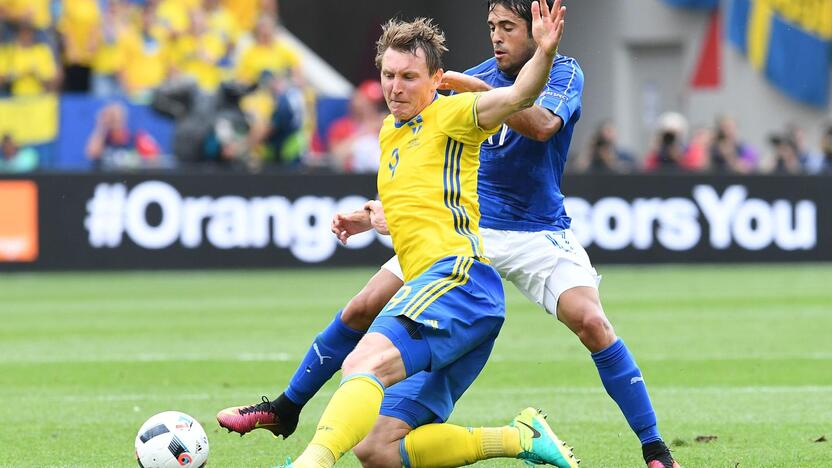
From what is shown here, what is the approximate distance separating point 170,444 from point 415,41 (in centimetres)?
Result: 199

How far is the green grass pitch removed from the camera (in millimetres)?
7438

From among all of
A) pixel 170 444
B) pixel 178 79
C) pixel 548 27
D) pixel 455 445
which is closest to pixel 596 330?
pixel 455 445

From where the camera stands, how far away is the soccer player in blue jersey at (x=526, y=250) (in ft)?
21.2

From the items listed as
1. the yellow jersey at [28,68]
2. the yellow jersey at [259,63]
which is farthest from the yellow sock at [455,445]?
the yellow jersey at [259,63]

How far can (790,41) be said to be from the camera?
27094 millimetres

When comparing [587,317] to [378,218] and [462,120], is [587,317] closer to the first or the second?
[378,218]

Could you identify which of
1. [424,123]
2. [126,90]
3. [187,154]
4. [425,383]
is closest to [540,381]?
[425,383]

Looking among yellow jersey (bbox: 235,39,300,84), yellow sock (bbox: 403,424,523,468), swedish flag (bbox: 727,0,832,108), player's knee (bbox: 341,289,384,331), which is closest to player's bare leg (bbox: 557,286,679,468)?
yellow sock (bbox: 403,424,523,468)

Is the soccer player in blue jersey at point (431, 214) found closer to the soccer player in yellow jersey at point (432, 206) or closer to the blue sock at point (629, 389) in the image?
the soccer player in yellow jersey at point (432, 206)

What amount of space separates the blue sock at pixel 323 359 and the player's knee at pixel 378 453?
664 mm

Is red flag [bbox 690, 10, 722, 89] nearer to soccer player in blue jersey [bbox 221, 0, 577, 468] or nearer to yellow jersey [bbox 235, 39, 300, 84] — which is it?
yellow jersey [bbox 235, 39, 300, 84]

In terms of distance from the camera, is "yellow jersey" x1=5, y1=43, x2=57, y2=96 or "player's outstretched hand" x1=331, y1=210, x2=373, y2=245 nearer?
"player's outstretched hand" x1=331, y1=210, x2=373, y2=245

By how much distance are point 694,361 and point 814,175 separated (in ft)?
31.0

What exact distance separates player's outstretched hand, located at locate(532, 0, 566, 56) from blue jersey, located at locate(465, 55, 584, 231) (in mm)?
1141
